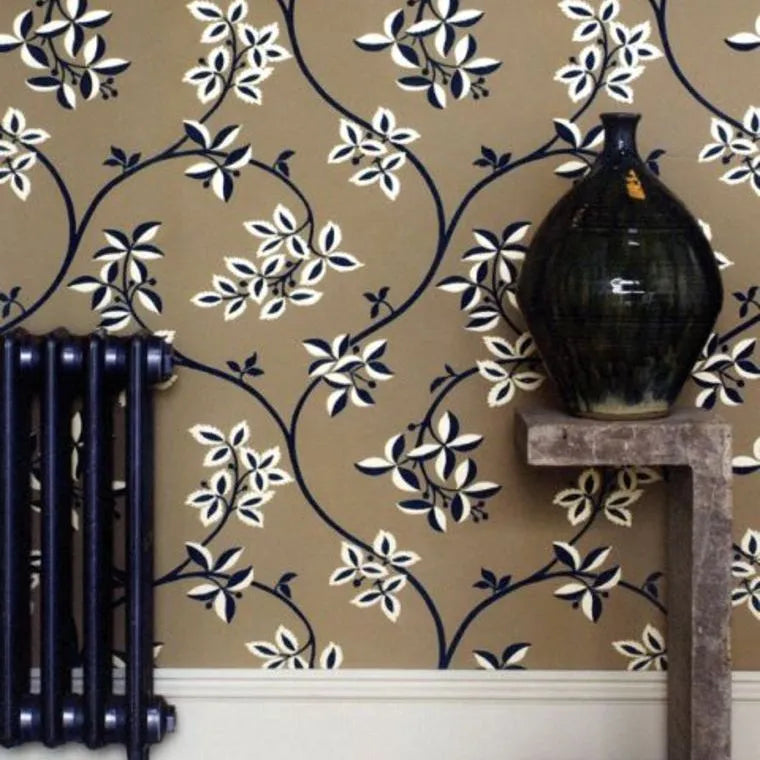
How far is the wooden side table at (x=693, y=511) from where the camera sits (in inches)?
73.4

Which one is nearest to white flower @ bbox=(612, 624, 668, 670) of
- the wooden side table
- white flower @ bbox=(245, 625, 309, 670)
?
the wooden side table

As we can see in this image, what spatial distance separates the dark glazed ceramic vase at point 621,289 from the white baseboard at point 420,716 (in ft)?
1.66

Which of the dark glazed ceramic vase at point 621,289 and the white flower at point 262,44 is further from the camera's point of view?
the white flower at point 262,44

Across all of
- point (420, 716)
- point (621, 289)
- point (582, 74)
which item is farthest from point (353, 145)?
point (420, 716)

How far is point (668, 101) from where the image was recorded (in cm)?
207

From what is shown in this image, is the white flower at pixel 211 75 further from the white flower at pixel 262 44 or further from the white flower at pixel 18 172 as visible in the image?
the white flower at pixel 18 172

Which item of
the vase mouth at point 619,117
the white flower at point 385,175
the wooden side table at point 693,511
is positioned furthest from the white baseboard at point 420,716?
the vase mouth at point 619,117

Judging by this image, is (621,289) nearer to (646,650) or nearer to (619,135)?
(619,135)

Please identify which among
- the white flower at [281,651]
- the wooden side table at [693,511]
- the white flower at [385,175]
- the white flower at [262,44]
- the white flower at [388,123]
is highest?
the white flower at [262,44]

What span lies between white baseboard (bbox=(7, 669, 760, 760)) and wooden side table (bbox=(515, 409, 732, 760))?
161 millimetres

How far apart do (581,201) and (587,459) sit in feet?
1.16

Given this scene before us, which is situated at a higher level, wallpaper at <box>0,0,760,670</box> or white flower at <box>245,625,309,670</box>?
wallpaper at <box>0,0,760,670</box>

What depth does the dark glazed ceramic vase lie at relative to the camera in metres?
1.83

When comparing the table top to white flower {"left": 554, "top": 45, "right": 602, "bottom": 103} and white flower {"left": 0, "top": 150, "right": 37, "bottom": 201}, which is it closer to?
white flower {"left": 554, "top": 45, "right": 602, "bottom": 103}
